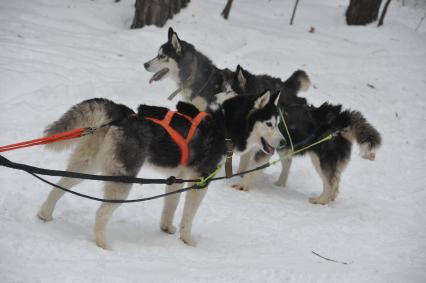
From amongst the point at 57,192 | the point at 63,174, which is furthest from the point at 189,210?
the point at 63,174

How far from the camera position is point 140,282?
327cm

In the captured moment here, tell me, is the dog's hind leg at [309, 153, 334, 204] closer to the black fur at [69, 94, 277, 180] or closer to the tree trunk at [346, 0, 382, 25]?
the black fur at [69, 94, 277, 180]

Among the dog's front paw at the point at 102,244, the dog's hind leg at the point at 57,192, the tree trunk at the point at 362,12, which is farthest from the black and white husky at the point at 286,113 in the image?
the tree trunk at the point at 362,12

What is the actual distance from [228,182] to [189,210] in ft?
7.63

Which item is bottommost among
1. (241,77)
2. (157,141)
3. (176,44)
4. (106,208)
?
(106,208)

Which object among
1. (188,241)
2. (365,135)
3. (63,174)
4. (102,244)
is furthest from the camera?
(365,135)

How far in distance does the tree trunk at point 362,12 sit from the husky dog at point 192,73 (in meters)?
9.29

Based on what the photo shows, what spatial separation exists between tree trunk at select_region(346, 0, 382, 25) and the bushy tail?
10249 millimetres

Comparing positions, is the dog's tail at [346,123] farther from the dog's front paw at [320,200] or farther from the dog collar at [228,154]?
the dog collar at [228,154]

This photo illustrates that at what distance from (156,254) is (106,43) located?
313 inches

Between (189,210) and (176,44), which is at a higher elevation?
(176,44)

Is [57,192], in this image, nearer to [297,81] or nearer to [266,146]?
[266,146]

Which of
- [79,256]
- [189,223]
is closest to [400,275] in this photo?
[189,223]

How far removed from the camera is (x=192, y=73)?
24.1 ft
